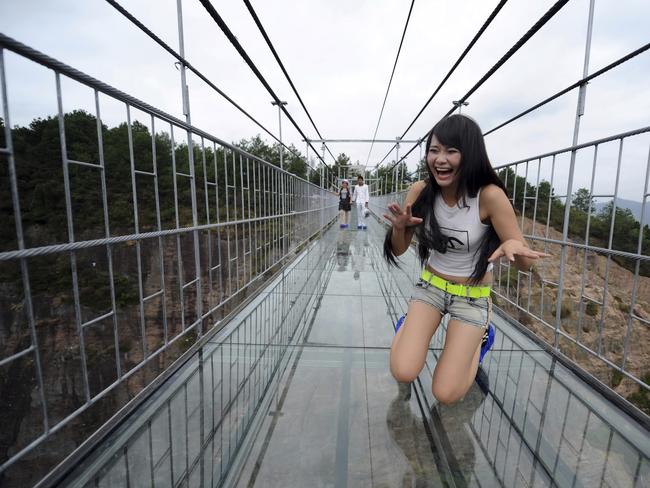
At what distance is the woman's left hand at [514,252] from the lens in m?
1.44

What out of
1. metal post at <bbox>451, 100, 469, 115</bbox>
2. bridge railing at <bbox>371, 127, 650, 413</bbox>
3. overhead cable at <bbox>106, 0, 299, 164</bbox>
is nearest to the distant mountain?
bridge railing at <bbox>371, 127, 650, 413</bbox>

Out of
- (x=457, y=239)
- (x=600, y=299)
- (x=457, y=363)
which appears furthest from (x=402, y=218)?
(x=600, y=299)

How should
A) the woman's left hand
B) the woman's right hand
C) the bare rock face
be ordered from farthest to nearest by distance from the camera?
the bare rock face → the woman's right hand → the woman's left hand

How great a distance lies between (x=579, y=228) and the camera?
7.31 feet

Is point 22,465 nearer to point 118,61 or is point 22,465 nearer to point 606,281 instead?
point 118,61

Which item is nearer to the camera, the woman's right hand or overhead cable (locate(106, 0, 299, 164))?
overhead cable (locate(106, 0, 299, 164))

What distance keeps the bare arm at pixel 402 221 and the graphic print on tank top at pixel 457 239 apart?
0.55 feet

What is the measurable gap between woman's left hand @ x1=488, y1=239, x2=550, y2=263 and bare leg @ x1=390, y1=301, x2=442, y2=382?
0.51m

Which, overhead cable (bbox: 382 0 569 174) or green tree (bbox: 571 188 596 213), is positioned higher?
overhead cable (bbox: 382 0 569 174)

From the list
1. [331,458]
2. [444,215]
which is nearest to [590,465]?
[331,458]

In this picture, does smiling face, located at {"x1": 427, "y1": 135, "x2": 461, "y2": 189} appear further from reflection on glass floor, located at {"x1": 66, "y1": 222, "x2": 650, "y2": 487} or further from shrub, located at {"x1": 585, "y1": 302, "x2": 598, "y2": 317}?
shrub, located at {"x1": 585, "y1": 302, "x2": 598, "y2": 317}

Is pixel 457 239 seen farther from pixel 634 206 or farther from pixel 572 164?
pixel 572 164

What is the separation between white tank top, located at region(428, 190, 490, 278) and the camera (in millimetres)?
1754

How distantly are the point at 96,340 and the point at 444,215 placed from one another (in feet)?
141
